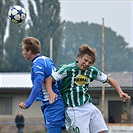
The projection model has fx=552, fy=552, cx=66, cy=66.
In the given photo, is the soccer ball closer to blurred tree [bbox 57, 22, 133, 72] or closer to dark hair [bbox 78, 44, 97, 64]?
dark hair [bbox 78, 44, 97, 64]

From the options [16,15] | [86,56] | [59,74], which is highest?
[16,15]

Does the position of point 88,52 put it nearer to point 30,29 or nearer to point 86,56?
point 86,56

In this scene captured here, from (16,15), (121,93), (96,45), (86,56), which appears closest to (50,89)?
(86,56)

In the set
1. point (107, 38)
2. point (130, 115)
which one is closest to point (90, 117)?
point (130, 115)

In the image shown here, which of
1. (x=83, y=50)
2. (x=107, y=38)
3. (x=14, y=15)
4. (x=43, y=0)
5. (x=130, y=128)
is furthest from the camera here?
(x=107, y=38)

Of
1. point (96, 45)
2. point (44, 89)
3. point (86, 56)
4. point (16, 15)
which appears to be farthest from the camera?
point (96, 45)

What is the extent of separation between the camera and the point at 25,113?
3297 centimetres

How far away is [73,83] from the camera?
21.5 ft

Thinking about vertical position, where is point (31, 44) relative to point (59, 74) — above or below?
above

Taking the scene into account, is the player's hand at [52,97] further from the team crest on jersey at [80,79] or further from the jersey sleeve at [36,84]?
the team crest on jersey at [80,79]

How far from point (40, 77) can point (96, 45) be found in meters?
92.3

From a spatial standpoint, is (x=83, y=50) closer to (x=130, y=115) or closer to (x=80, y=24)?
(x=130, y=115)

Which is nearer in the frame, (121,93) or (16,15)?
(121,93)

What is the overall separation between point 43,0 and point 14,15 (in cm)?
4589
